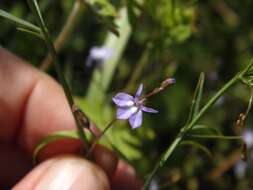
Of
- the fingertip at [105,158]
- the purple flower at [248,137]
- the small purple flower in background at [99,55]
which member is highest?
the small purple flower in background at [99,55]

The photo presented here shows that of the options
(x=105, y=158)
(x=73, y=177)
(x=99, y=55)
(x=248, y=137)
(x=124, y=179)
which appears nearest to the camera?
(x=73, y=177)

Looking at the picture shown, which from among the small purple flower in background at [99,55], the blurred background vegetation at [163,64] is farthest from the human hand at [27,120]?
the small purple flower in background at [99,55]

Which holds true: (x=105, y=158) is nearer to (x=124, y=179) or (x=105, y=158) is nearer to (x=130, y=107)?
(x=124, y=179)

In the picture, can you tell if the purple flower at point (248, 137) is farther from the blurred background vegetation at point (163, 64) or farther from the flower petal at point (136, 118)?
the flower petal at point (136, 118)

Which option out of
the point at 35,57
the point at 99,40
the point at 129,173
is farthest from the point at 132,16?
the point at 99,40

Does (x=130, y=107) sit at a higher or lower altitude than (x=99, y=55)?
higher

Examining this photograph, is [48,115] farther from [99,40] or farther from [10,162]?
[99,40]

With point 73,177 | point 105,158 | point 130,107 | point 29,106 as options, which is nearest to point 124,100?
point 130,107
